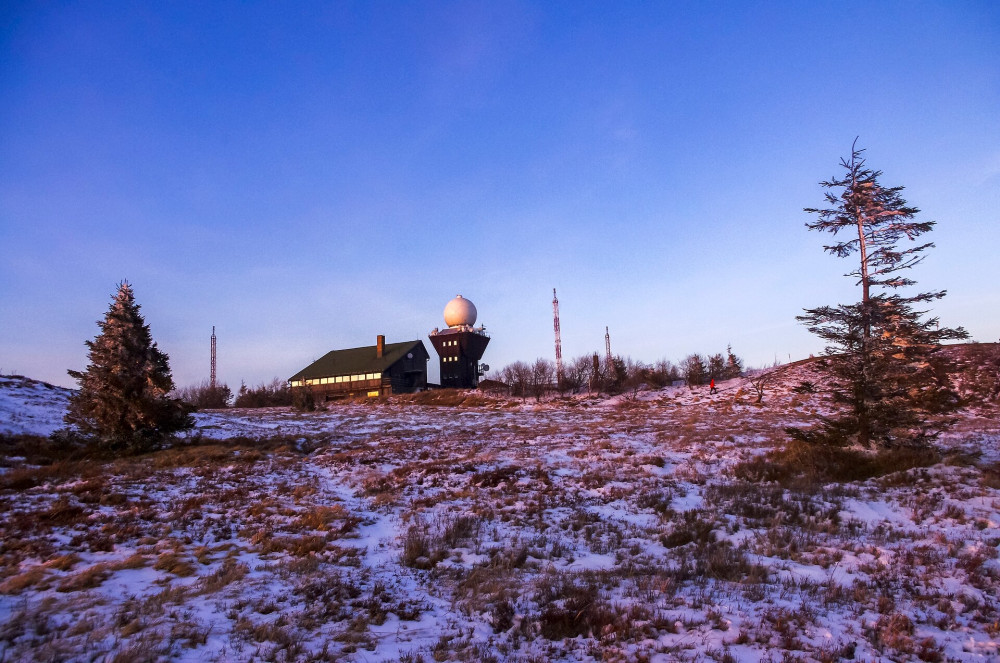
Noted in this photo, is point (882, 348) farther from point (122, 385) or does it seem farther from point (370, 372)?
point (370, 372)

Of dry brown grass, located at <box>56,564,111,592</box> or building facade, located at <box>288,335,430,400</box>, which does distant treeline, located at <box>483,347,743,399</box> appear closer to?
building facade, located at <box>288,335,430,400</box>

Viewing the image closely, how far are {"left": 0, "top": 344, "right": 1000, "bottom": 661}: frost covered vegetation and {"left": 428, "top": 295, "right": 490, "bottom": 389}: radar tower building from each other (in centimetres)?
5392

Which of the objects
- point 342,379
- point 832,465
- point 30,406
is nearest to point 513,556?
point 832,465

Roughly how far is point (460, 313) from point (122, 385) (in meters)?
53.2

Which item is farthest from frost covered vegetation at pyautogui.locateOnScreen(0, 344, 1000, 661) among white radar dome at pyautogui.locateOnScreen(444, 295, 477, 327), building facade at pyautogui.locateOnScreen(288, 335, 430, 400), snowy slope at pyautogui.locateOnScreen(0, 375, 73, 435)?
A: white radar dome at pyautogui.locateOnScreen(444, 295, 477, 327)

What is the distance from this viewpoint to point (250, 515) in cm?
1140

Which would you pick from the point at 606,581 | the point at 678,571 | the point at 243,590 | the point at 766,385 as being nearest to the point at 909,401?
the point at 678,571

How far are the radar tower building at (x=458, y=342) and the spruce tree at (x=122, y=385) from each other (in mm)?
51202

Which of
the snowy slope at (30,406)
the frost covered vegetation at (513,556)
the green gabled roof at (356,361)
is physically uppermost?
the green gabled roof at (356,361)

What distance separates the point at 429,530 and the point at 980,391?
42537 mm

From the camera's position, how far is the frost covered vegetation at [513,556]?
5.67 meters

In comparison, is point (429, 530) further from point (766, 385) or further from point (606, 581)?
point (766, 385)

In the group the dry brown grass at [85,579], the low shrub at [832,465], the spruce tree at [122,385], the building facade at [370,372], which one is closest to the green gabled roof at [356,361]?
the building facade at [370,372]

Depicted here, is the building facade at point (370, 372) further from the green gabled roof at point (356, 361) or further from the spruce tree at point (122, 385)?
the spruce tree at point (122, 385)
